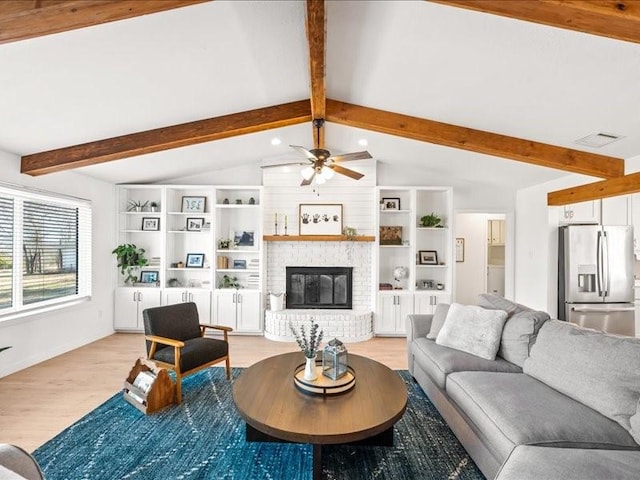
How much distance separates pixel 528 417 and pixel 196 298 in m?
4.76

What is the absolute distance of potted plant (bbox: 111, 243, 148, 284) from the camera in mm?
5410

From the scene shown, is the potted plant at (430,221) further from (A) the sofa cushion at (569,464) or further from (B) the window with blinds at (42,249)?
(B) the window with blinds at (42,249)

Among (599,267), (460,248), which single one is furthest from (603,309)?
(460,248)

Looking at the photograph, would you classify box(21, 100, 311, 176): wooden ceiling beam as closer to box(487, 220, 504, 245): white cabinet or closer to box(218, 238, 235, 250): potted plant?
box(218, 238, 235, 250): potted plant

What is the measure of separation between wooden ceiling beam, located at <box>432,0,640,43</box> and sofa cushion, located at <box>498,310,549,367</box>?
2.03 meters

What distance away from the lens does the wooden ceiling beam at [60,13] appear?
Result: 1687 millimetres

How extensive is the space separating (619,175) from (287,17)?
3926 mm

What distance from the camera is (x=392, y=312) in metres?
5.51

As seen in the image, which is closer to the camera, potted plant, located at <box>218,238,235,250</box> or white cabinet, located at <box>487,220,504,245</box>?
potted plant, located at <box>218,238,235,250</box>

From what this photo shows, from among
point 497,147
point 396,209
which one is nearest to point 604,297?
point 497,147

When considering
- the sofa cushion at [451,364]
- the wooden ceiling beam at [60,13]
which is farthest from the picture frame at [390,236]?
the wooden ceiling beam at [60,13]

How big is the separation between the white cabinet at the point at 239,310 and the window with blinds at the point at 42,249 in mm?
1901

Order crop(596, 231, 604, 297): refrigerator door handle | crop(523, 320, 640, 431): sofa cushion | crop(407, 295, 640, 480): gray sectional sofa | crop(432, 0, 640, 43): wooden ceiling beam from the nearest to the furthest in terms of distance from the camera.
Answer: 1. crop(407, 295, 640, 480): gray sectional sofa
2. crop(432, 0, 640, 43): wooden ceiling beam
3. crop(523, 320, 640, 431): sofa cushion
4. crop(596, 231, 604, 297): refrigerator door handle

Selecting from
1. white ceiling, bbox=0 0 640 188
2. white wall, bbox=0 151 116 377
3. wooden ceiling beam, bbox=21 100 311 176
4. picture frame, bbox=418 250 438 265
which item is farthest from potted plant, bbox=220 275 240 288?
picture frame, bbox=418 250 438 265
